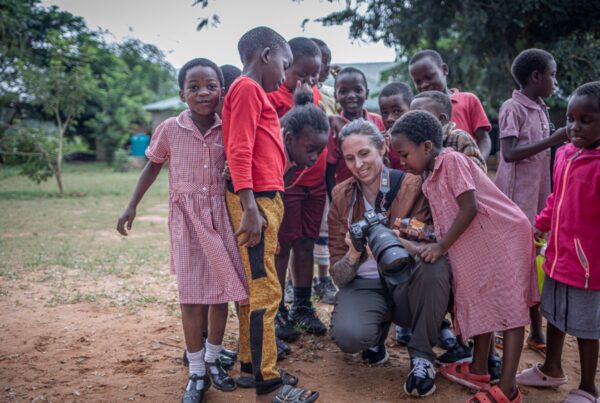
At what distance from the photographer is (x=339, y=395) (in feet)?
8.86

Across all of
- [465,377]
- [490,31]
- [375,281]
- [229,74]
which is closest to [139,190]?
[229,74]

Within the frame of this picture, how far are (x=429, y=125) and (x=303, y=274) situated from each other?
147 cm

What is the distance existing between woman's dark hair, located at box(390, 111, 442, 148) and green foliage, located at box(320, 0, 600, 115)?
7.60 meters

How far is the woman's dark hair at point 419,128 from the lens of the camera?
2.58m

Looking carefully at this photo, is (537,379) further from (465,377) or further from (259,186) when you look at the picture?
(259,186)

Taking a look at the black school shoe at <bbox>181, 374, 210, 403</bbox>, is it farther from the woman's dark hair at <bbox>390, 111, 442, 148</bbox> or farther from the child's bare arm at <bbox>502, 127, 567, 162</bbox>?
the child's bare arm at <bbox>502, 127, 567, 162</bbox>

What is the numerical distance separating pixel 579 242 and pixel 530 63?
54.5 inches

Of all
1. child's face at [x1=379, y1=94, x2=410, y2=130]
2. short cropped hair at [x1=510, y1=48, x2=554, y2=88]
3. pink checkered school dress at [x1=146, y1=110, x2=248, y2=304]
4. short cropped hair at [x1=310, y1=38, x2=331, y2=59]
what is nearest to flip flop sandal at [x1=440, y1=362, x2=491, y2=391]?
pink checkered school dress at [x1=146, y1=110, x2=248, y2=304]

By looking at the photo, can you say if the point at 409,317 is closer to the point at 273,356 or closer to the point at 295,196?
the point at 273,356

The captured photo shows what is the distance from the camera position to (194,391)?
2.60 meters

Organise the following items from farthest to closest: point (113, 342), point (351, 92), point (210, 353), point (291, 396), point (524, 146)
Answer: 1. point (351, 92)
2. point (113, 342)
3. point (524, 146)
4. point (210, 353)
5. point (291, 396)

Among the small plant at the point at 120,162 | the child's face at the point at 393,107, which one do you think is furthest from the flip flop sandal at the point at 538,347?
the small plant at the point at 120,162

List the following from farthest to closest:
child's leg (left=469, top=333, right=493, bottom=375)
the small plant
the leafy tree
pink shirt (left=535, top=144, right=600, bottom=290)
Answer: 1. the small plant
2. the leafy tree
3. child's leg (left=469, top=333, right=493, bottom=375)
4. pink shirt (left=535, top=144, right=600, bottom=290)

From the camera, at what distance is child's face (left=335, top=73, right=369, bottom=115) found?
140 inches
